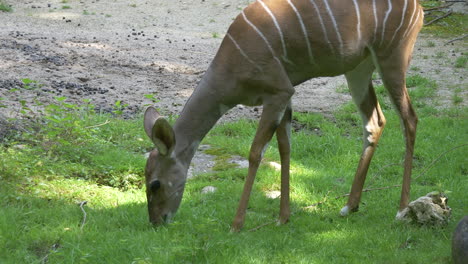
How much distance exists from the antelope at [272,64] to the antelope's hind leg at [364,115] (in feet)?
1.01

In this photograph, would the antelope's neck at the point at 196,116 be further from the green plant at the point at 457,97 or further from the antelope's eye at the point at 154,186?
the green plant at the point at 457,97

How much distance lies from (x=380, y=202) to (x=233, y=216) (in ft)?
4.57

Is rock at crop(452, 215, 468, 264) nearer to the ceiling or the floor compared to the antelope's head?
nearer to the ceiling

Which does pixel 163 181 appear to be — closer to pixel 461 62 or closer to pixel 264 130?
pixel 264 130

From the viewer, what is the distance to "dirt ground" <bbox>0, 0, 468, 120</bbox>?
8.66m

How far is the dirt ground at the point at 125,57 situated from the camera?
8656 millimetres

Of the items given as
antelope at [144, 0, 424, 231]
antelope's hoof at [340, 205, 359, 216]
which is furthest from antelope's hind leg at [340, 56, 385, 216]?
antelope at [144, 0, 424, 231]

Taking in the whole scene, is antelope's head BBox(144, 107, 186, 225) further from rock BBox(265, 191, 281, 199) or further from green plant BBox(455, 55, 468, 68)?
green plant BBox(455, 55, 468, 68)

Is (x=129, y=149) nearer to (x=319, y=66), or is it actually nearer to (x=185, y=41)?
(x=319, y=66)

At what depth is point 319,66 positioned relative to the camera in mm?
4973

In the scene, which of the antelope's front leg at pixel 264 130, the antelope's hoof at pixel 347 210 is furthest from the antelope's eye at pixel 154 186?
the antelope's hoof at pixel 347 210

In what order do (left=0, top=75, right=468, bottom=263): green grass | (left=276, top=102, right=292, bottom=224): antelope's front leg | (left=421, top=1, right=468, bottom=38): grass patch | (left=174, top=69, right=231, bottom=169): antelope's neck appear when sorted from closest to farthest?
(left=0, top=75, right=468, bottom=263): green grass < (left=174, top=69, right=231, bottom=169): antelope's neck < (left=276, top=102, right=292, bottom=224): antelope's front leg < (left=421, top=1, right=468, bottom=38): grass patch

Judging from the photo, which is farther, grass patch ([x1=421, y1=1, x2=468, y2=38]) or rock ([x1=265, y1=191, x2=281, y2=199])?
grass patch ([x1=421, y1=1, x2=468, y2=38])

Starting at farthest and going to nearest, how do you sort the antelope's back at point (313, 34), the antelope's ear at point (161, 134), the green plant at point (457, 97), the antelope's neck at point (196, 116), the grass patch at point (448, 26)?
the grass patch at point (448, 26), the green plant at point (457, 97), the antelope's neck at point (196, 116), the antelope's back at point (313, 34), the antelope's ear at point (161, 134)
